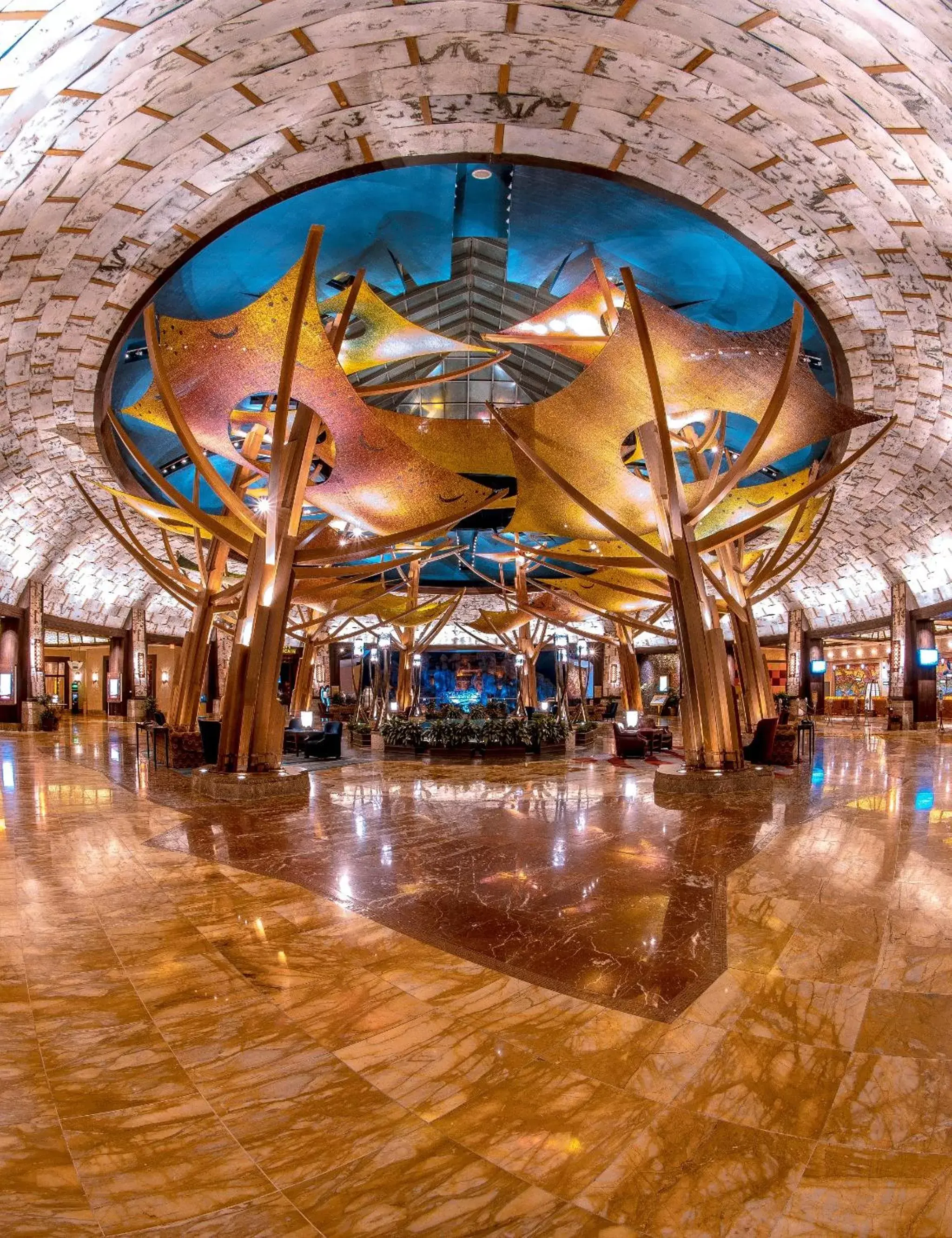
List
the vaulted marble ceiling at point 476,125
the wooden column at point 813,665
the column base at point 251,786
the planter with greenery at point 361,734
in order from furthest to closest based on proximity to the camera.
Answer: the wooden column at point 813,665 < the planter with greenery at point 361,734 < the column base at point 251,786 < the vaulted marble ceiling at point 476,125

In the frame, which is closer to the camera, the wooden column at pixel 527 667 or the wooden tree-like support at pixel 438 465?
the wooden tree-like support at pixel 438 465

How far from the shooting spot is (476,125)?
35.6ft

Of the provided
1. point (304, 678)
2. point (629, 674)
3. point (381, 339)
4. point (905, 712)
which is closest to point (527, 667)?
point (629, 674)

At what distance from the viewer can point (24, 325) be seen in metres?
12.6

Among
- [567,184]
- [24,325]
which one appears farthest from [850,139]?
[24,325]

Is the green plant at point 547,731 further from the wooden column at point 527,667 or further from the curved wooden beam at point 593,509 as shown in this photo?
the wooden column at point 527,667

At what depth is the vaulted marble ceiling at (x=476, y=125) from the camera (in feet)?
24.7

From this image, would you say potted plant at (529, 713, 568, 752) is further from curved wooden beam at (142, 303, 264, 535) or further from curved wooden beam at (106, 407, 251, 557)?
curved wooden beam at (142, 303, 264, 535)

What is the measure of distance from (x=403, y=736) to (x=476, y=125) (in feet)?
35.4

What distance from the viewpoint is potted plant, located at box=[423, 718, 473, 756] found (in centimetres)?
1474

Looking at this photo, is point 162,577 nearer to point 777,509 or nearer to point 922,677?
point 777,509

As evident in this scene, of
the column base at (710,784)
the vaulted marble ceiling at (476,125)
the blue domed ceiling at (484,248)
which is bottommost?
the column base at (710,784)

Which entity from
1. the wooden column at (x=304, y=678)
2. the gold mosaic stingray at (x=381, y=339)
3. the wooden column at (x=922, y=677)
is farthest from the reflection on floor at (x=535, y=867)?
the wooden column at (x=922, y=677)

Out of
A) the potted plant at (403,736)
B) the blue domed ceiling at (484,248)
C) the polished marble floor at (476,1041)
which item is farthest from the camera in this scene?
the potted plant at (403,736)
